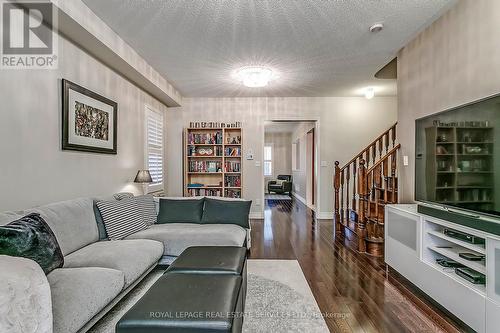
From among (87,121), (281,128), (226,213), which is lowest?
(226,213)

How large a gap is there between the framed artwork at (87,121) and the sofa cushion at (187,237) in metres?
1.16

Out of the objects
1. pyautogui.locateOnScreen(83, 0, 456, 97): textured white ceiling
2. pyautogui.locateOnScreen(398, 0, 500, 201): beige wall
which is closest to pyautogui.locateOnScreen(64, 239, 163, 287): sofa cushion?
pyautogui.locateOnScreen(83, 0, 456, 97): textured white ceiling

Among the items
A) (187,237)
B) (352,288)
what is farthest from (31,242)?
(352,288)

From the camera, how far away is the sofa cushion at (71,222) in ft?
6.84

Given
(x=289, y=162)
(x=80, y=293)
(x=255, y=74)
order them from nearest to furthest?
1. (x=80, y=293)
2. (x=255, y=74)
3. (x=289, y=162)

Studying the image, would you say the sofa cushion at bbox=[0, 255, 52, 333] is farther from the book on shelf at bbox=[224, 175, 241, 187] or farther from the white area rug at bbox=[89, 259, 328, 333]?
the book on shelf at bbox=[224, 175, 241, 187]

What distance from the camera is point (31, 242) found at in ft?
5.22

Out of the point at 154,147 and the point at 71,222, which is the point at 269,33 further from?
the point at 154,147

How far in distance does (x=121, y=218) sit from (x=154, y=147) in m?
2.35

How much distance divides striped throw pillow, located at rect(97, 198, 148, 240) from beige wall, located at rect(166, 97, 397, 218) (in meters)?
2.71

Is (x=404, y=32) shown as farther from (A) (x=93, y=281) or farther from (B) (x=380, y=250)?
(A) (x=93, y=281)

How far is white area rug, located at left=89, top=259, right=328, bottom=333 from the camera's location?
1.87 m

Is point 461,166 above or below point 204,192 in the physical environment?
above

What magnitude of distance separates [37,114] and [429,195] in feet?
12.1
